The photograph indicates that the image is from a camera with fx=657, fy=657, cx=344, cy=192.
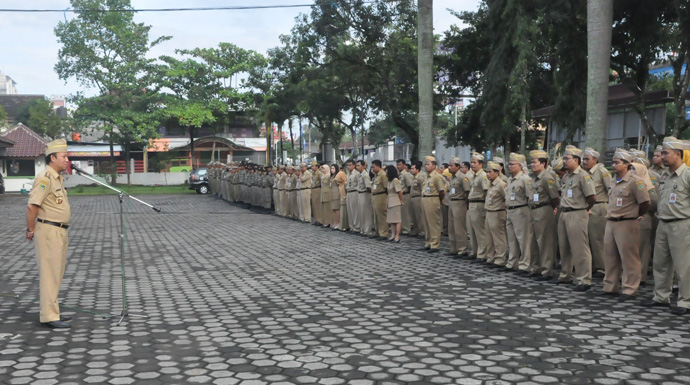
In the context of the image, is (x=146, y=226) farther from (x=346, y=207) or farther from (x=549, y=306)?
(x=549, y=306)

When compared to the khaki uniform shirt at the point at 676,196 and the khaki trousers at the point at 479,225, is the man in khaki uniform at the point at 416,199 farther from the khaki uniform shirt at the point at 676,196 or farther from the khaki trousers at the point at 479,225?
the khaki uniform shirt at the point at 676,196

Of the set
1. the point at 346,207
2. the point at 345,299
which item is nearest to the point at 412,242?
the point at 346,207

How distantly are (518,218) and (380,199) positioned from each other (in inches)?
234

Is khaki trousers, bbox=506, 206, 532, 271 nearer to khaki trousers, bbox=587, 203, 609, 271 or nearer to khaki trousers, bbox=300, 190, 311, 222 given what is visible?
khaki trousers, bbox=587, 203, 609, 271

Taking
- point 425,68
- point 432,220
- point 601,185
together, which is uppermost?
point 425,68

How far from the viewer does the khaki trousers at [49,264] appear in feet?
21.0

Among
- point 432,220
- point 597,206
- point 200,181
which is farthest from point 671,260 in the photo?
point 200,181

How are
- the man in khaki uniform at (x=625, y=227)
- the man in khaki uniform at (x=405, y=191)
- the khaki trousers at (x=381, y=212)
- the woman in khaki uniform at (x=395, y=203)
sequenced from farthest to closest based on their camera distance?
the man in khaki uniform at (x=405, y=191), the khaki trousers at (x=381, y=212), the woman in khaki uniform at (x=395, y=203), the man in khaki uniform at (x=625, y=227)

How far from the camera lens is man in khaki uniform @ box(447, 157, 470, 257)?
469 inches

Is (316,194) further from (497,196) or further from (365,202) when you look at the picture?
(497,196)

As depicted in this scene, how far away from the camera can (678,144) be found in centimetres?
725

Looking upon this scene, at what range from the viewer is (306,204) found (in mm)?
20078

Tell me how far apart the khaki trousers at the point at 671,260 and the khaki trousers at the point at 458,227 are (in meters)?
4.69

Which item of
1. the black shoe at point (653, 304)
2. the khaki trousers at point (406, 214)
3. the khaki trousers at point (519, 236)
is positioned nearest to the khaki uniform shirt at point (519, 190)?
the khaki trousers at point (519, 236)
